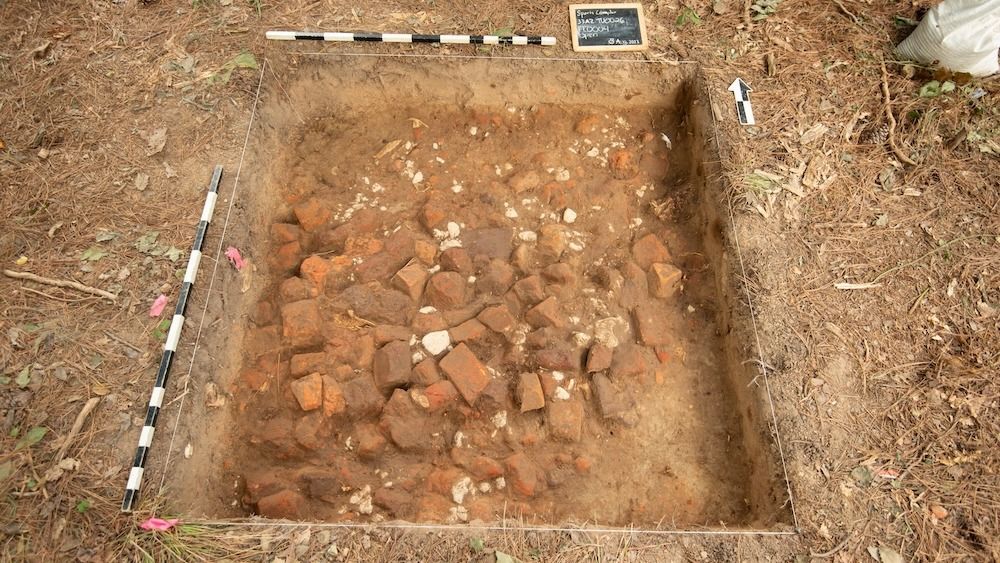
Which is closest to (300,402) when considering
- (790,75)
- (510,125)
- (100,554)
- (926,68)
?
(100,554)

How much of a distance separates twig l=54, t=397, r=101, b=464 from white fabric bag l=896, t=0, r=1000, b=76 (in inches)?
183

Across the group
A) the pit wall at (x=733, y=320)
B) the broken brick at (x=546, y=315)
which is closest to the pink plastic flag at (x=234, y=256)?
the broken brick at (x=546, y=315)

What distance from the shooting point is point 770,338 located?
2.71m

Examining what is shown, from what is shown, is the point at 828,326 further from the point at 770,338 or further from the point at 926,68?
the point at 926,68

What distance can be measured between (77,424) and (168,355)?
42cm

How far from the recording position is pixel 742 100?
333cm

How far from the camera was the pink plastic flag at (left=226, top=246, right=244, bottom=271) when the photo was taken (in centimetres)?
287

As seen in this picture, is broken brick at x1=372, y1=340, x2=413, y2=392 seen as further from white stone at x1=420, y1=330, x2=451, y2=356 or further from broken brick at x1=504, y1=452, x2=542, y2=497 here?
broken brick at x1=504, y1=452, x2=542, y2=497

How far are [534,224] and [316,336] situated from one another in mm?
1339

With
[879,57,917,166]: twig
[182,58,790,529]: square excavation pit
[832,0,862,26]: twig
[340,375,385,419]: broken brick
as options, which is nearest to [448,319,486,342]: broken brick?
[182,58,790,529]: square excavation pit

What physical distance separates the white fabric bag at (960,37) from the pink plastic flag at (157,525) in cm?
451

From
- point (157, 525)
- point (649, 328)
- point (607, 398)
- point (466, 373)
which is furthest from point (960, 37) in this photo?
point (157, 525)

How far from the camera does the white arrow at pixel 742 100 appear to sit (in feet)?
10.7

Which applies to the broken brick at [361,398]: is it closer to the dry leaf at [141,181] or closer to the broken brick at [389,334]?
the broken brick at [389,334]
